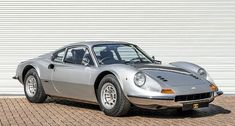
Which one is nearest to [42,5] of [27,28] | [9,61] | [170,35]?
[27,28]

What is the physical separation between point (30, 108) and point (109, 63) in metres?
1.79

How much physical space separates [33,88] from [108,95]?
237cm

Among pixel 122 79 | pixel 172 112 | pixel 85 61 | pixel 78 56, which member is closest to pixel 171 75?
pixel 122 79

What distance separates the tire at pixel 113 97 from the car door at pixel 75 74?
0.24 m

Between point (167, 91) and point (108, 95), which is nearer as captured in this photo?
point (167, 91)

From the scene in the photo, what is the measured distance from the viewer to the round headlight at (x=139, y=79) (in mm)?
8359

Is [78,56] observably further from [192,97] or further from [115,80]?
[192,97]

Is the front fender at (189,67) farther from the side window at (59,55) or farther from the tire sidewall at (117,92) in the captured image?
the side window at (59,55)

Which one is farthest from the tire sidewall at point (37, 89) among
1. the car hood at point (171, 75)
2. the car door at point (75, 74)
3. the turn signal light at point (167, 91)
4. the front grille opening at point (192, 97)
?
the front grille opening at point (192, 97)

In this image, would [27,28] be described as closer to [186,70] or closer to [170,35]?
[170,35]

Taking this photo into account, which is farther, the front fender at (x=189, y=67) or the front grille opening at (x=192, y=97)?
the front fender at (x=189, y=67)

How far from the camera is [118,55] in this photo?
9.59 m

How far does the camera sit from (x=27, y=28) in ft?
41.7

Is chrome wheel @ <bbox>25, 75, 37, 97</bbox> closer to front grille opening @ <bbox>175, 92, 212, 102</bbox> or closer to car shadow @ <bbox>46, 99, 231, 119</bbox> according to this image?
car shadow @ <bbox>46, 99, 231, 119</bbox>
